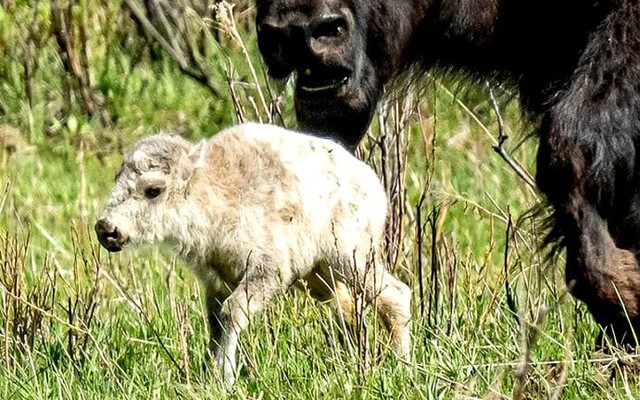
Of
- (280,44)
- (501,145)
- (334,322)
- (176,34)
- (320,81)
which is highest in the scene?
(280,44)

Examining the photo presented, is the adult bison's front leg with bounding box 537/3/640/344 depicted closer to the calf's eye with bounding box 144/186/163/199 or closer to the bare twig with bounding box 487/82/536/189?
the bare twig with bounding box 487/82/536/189

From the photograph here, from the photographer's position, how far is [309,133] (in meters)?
5.60

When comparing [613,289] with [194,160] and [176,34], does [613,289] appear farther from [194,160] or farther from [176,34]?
[176,34]

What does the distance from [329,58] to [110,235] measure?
0.82 metres

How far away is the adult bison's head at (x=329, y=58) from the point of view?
5.07 metres

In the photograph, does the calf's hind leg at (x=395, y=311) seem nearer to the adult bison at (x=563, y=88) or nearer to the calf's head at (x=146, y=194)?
the adult bison at (x=563, y=88)

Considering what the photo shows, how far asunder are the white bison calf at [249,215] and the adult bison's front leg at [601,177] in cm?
58

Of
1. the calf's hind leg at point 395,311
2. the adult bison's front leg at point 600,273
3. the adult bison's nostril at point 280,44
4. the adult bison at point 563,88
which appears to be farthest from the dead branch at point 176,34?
the adult bison's front leg at point 600,273

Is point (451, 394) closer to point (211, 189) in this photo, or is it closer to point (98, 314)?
point (211, 189)

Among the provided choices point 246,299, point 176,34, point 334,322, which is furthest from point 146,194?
point 176,34

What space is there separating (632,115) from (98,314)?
6.91ft

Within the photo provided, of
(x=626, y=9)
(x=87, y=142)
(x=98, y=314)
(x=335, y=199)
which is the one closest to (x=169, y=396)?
(x=335, y=199)

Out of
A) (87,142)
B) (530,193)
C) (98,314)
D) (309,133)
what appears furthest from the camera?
(87,142)

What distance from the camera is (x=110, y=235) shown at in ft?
16.4
